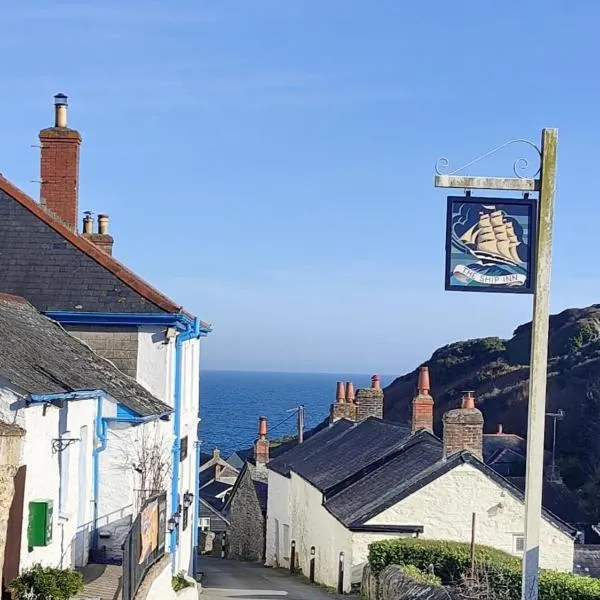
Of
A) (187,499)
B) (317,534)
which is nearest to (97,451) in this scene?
(187,499)

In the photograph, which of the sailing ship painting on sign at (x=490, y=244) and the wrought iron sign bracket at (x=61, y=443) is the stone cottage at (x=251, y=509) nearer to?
the wrought iron sign bracket at (x=61, y=443)

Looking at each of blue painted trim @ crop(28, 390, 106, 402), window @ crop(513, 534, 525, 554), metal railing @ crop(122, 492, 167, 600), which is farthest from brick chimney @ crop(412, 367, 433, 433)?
blue painted trim @ crop(28, 390, 106, 402)

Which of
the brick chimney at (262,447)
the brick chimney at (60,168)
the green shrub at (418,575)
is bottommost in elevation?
the brick chimney at (262,447)

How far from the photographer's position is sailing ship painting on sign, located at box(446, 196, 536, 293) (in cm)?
1065

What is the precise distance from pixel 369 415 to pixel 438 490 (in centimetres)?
1346

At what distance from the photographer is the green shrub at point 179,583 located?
20125mm

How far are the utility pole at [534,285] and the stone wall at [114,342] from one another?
41.2 ft

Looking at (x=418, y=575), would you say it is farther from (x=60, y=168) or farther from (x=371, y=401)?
(x=371, y=401)

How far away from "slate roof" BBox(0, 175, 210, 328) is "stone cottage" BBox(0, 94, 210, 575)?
2 centimetres

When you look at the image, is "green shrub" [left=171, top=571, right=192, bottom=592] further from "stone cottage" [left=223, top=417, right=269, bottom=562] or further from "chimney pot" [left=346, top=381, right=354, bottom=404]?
"chimney pot" [left=346, top=381, right=354, bottom=404]

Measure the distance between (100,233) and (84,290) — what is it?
6062mm

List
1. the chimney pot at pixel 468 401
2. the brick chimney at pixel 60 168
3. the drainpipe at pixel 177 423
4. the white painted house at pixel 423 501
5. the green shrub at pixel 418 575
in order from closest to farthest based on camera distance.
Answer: the green shrub at pixel 418 575
the drainpipe at pixel 177 423
the brick chimney at pixel 60 168
the white painted house at pixel 423 501
the chimney pot at pixel 468 401

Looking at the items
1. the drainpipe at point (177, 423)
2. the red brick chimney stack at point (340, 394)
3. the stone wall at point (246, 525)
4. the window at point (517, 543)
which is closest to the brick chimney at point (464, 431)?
the window at point (517, 543)

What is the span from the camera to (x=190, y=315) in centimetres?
2386
